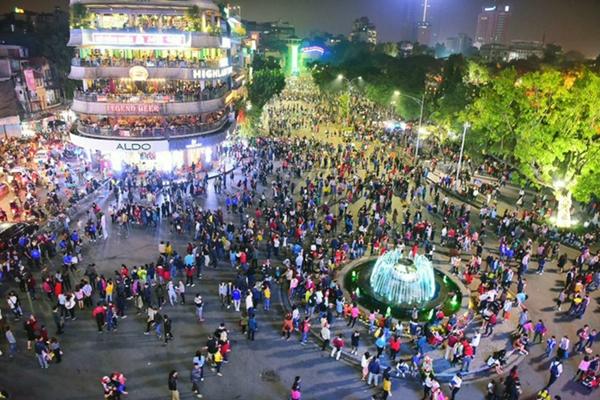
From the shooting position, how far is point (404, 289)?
1975 cm

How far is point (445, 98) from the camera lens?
143ft

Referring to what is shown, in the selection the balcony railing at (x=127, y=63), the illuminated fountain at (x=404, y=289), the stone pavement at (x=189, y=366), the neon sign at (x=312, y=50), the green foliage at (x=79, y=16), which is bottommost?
the stone pavement at (x=189, y=366)

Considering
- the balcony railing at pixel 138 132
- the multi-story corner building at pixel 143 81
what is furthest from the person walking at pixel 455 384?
the balcony railing at pixel 138 132

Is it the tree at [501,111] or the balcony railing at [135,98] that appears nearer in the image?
the tree at [501,111]

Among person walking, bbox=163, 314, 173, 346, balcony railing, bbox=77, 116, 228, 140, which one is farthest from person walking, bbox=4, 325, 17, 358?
balcony railing, bbox=77, 116, 228, 140

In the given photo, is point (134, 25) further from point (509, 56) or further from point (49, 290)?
point (509, 56)

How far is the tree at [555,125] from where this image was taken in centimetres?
2709

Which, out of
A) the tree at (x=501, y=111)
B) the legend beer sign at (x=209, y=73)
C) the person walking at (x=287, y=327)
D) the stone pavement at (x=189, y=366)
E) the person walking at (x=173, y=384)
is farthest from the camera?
the legend beer sign at (x=209, y=73)

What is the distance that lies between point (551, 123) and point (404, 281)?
1726 cm

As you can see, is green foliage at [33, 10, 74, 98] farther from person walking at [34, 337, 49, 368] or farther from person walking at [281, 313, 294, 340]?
person walking at [281, 313, 294, 340]

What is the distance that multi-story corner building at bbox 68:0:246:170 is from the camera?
35.8 m

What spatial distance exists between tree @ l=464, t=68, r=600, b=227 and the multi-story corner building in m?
23.9

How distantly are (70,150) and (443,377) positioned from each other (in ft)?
133

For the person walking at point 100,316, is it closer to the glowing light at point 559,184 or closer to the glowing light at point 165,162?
the glowing light at point 165,162
